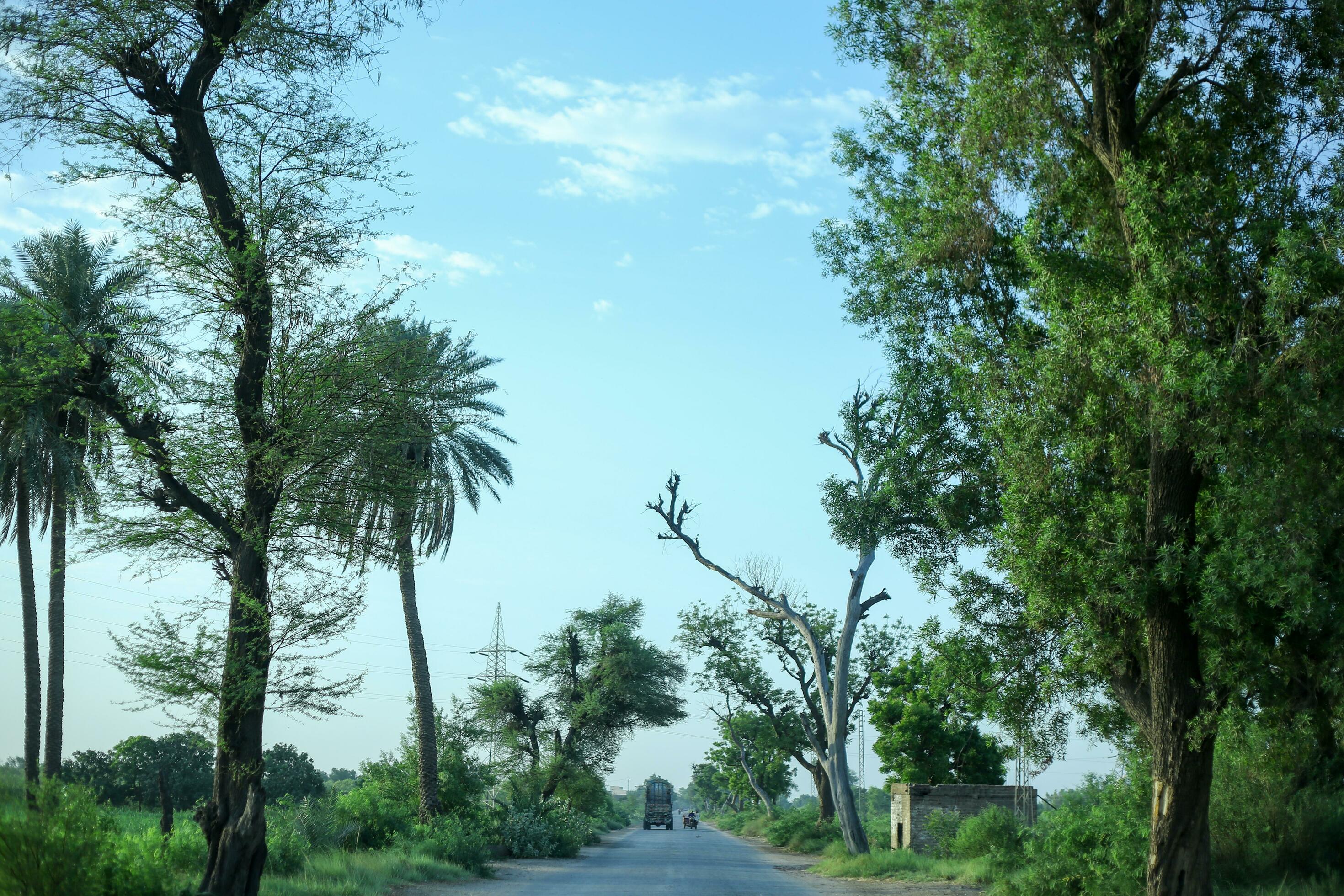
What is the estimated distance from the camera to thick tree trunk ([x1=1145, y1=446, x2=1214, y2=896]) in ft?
37.3

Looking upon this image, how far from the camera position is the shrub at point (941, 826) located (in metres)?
25.7

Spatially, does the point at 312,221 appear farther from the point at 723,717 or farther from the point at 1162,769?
the point at 723,717

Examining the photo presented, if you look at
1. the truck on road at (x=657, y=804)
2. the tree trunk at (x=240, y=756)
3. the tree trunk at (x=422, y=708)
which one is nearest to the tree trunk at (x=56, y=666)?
the tree trunk at (x=422, y=708)

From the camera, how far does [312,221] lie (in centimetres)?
1214

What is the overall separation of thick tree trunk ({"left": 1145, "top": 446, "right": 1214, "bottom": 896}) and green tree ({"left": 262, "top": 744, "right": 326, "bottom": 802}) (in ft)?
166

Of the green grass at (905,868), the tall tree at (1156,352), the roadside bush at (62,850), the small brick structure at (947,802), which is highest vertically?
the tall tree at (1156,352)

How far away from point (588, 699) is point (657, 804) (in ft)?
170

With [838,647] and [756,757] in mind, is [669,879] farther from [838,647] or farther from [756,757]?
[756,757]

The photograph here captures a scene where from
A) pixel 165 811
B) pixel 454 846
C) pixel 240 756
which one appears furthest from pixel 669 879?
pixel 240 756

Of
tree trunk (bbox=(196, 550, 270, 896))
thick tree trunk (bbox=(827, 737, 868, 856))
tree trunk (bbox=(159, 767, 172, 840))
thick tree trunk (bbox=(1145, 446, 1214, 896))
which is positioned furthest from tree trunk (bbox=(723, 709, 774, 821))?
tree trunk (bbox=(196, 550, 270, 896))

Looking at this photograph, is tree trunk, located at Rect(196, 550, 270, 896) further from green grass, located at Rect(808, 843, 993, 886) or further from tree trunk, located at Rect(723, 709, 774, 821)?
tree trunk, located at Rect(723, 709, 774, 821)

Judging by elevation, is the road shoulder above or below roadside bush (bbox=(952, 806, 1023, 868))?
below

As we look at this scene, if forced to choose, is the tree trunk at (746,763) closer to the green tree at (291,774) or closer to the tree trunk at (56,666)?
the green tree at (291,774)

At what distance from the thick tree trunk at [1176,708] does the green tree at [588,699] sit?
32799mm
